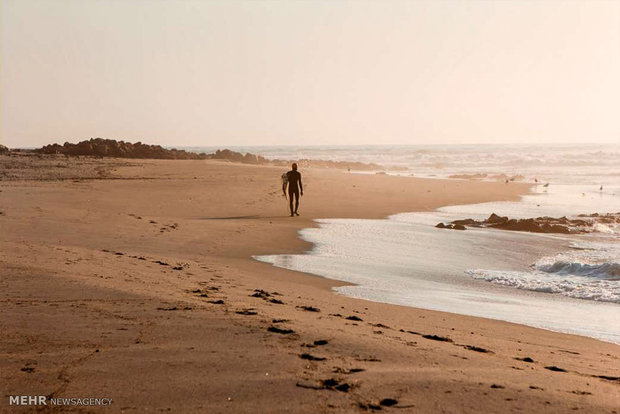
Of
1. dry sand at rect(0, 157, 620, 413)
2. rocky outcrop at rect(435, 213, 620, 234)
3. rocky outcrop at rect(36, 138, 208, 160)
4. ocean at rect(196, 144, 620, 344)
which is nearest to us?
dry sand at rect(0, 157, 620, 413)

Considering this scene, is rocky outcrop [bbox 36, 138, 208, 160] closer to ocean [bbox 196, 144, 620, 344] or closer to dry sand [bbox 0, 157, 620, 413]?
ocean [bbox 196, 144, 620, 344]

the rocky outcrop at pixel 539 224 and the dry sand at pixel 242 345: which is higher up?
the dry sand at pixel 242 345

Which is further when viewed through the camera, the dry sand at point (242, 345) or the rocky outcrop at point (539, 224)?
the rocky outcrop at point (539, 224)

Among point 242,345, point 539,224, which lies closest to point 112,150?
point 539,224

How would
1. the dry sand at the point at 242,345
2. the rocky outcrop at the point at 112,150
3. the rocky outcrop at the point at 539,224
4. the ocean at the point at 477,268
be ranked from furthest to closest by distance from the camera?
the rocky outcrop at the point at 112,150 → the rocky outcrop at the point at 539,224 → the ocean at the point at 477,268 → the dry sand at the point at 242,345

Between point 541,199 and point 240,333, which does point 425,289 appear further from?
point 541,199

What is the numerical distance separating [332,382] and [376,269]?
19.9ft

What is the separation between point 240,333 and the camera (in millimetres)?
4586

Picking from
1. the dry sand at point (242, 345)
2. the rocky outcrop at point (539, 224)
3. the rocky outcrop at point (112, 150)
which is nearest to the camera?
the dry sand at point (242, 345)

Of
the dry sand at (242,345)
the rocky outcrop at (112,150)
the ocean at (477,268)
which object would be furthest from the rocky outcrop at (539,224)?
the rocky outcrop at (112,150)

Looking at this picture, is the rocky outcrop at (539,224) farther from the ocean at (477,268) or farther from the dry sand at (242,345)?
the dry sand at (242,345)

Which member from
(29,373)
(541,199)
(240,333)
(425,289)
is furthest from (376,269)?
(541,199)

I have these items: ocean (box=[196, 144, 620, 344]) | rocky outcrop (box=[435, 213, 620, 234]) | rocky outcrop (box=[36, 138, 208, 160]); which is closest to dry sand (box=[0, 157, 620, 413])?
ocean (box=[196, 144, 620, 344])

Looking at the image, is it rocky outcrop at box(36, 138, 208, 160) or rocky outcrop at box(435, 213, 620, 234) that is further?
rocky outcrop at box(36, 138, 208, 160)
